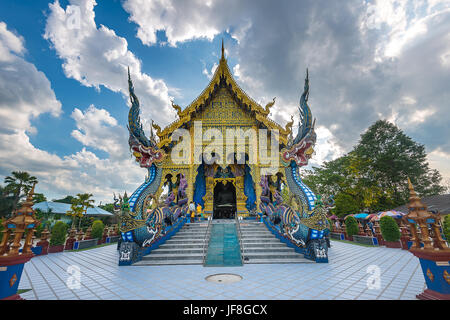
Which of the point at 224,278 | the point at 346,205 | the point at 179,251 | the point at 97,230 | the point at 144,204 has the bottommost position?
the point at 224,278

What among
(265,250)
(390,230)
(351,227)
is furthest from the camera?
(351,227)

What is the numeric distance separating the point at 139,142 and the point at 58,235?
588cm

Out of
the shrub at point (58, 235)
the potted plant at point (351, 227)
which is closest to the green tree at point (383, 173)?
the potted plant at point (351, 227)

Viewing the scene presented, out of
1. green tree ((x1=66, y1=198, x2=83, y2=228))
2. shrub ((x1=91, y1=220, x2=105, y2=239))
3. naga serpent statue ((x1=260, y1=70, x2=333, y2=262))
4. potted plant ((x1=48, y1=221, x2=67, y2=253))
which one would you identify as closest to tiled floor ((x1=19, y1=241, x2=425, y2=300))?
naga serpent statue ((x1=260, y1=70, x2=333, y2=262))

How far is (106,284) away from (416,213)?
591 cm

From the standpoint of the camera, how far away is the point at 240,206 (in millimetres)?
12039

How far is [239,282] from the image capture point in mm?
4199

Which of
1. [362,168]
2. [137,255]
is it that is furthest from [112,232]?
[362,168]

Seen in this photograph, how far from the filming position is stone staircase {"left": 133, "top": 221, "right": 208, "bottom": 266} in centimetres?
618

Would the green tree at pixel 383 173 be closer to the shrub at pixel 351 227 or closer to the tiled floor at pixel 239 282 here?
the shrub at pixel 351 227

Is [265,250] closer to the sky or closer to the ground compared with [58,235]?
closer to the ground

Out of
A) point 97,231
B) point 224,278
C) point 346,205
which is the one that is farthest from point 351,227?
point 97,231

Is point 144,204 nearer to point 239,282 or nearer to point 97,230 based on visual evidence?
point 239,282

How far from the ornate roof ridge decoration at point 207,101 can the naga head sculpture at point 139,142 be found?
3.08 ft
